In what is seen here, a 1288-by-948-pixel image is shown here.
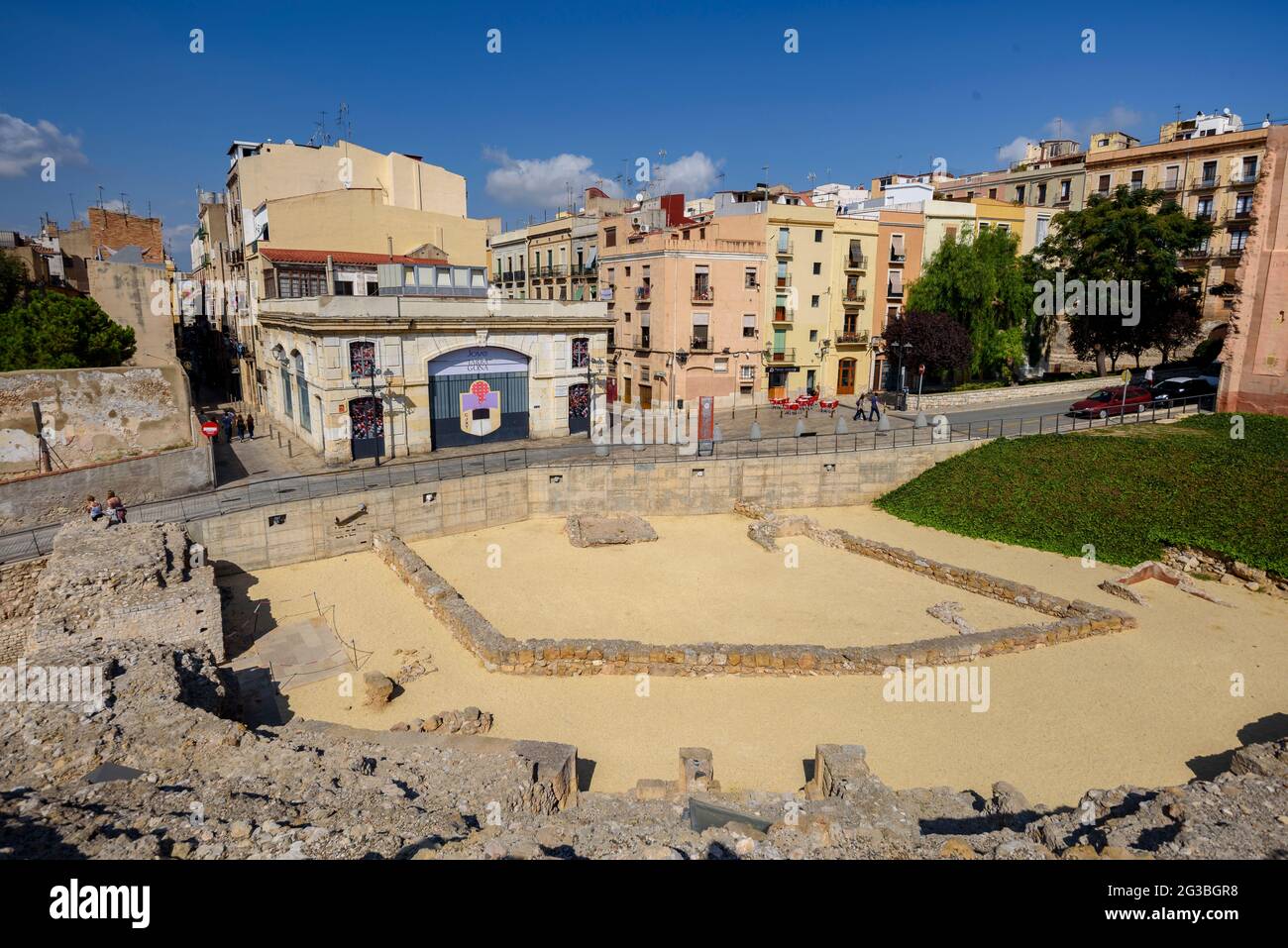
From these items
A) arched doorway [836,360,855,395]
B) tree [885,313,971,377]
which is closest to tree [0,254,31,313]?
arched doorway [836,360,855,395]

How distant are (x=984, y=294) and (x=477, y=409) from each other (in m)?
A: 31.4

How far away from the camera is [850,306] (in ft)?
157

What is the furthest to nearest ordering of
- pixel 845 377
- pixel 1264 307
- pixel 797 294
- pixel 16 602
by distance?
pixel 845 377 → pixel 797 294 → pixel 1264 307 → pixel 16 602

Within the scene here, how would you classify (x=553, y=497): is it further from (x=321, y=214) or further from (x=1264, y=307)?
(x=1264, y=307)

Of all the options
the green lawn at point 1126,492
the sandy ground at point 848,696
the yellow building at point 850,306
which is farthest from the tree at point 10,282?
the green lawn at point 1126,492

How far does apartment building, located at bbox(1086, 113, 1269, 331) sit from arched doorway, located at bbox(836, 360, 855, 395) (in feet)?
68.8

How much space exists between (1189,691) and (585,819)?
14.6 meters

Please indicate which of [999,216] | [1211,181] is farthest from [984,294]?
[1211,181]

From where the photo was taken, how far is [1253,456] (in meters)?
28.3

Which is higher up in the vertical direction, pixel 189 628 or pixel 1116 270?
pixel 1116 270

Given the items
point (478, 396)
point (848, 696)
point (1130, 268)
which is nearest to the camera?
point (848, 696)

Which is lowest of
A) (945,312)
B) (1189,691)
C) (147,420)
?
(1189,691)
